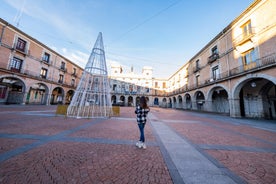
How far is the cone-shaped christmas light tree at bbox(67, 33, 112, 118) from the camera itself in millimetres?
8422

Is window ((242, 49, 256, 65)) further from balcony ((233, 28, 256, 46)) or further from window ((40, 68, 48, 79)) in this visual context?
window ((40, 68, 48, 79))

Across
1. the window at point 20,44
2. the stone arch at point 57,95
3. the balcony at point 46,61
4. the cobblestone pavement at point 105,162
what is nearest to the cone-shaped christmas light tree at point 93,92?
the cobblestone pavement at point 105,162

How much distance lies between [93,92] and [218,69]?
49.7ft

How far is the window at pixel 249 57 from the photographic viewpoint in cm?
1015

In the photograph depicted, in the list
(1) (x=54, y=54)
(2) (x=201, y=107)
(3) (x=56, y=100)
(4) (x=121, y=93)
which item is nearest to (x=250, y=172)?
(2) (x=201, y=107)

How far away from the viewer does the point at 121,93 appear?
1344 inches

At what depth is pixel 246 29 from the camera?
10977 mm

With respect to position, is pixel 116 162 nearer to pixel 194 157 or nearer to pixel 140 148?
pixel 140 148

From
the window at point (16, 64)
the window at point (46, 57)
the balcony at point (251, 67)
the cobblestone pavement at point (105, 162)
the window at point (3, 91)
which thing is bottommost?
the cobblestone pavement at point (105, 162)

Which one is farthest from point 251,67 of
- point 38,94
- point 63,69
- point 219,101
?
point 38,94

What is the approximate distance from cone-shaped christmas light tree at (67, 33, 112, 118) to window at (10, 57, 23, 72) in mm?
14423

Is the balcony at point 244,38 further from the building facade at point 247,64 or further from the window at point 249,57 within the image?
the window at point 249,57

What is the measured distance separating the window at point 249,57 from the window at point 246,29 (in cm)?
171

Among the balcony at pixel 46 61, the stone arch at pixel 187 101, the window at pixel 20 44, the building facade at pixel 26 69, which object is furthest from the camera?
the stone arch at pixel 187 101
